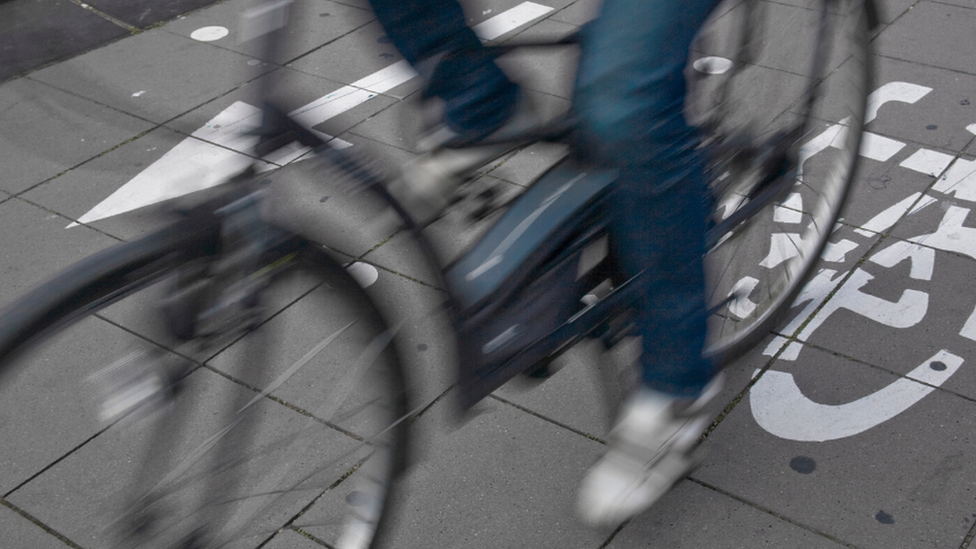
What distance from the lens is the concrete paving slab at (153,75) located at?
14.4 feet

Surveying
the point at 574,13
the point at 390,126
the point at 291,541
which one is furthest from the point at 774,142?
the point at 574,13

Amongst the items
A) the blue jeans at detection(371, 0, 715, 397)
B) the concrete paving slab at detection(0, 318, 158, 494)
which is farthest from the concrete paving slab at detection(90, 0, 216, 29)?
the blue jeans at detection(371, 0, 715, 397)

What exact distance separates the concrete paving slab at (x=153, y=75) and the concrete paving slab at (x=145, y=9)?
0.24 meters

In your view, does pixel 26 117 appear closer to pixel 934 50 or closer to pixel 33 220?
pixel 33 220

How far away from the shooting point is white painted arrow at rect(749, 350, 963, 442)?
273 centimetres

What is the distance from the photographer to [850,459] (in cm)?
263

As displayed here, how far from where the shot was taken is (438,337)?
3.06m

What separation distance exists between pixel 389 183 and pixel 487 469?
1.09m

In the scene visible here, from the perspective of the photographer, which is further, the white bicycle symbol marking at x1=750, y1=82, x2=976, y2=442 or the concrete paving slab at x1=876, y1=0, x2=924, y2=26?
the concrete paving slab at x1=876, y1=0, x2=924, y2=26

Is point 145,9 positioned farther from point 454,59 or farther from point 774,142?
point 454,59

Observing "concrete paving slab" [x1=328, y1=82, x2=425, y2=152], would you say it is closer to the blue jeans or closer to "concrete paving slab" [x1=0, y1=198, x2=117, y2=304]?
"concrete paving slab" [x1=0, y1=198, x2=117, y2=304]

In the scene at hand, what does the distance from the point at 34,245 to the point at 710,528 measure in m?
2.51

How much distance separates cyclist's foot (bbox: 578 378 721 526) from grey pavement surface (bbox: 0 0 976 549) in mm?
128

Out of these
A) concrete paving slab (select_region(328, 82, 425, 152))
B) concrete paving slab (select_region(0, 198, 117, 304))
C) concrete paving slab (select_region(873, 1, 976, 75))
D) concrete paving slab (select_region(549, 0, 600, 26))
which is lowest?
concrete paving slab (select_region(873, 1, 976, 75))
